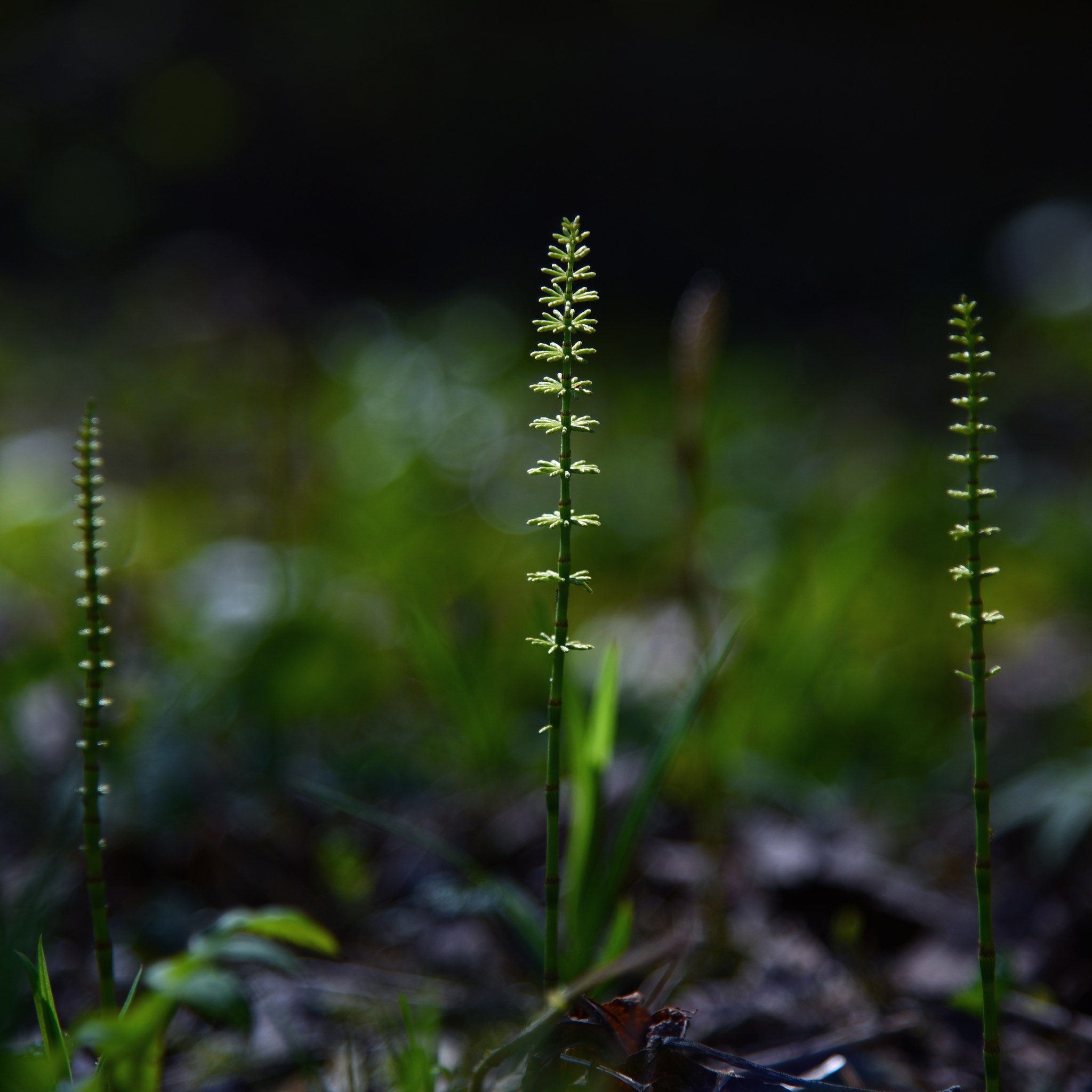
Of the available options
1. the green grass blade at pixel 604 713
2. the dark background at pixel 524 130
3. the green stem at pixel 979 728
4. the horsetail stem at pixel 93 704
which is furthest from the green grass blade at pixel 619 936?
the dark background at pixel 524 130

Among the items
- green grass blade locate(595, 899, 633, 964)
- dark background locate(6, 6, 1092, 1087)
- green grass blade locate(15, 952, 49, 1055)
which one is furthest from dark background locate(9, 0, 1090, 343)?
green grass blade locate(15, 952, 49, 1055)

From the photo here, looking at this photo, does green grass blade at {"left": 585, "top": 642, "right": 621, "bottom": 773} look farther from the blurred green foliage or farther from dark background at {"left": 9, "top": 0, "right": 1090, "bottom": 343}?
dark background at {"left": 9, "top": 0, "right": 1090, "bottom": 343}

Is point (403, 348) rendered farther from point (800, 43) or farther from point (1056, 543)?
point (800, 43)

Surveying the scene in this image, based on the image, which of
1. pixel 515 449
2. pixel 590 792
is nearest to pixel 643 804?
pixel 590 792

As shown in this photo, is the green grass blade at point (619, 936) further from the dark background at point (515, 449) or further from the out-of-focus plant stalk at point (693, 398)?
the out-of-focus plant stalk at point (693, 398)

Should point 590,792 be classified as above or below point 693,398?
below

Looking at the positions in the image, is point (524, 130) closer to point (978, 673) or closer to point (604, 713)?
point (604, 713)

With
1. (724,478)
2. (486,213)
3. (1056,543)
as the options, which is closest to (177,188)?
(486,213)
